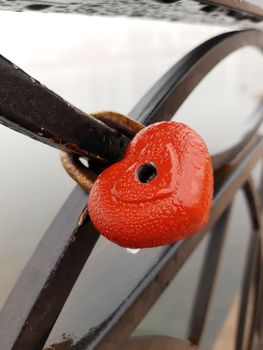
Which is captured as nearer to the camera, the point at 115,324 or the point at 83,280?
the point at 115,324

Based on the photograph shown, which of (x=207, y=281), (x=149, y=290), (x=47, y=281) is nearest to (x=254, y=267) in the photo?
(x=207, y=281)

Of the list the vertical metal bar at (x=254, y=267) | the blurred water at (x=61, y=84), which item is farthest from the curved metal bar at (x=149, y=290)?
the vertical metal bar at (x=254, y=267)

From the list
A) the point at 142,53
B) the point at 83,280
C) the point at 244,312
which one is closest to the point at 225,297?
the point at 244,312

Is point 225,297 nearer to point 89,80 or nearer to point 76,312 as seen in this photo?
point 89,80

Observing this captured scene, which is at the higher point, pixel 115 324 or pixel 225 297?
pixel 115 324

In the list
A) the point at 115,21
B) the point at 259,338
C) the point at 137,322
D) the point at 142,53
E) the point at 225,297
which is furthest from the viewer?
the point at 225,297

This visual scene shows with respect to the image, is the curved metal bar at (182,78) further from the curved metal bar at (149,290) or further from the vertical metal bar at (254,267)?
the vertical metal bar at (254,267)
